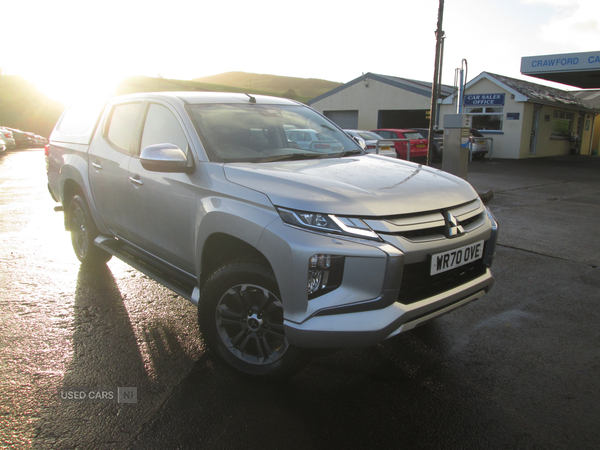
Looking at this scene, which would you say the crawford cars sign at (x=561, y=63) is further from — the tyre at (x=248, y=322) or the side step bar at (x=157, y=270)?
the tyre at (x=248, y=322)

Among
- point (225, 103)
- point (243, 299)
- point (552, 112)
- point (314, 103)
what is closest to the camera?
point (243, 299)

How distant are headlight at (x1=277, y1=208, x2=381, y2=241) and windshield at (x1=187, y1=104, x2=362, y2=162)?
0.92 metres

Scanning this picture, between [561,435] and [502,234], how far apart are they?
488 cm

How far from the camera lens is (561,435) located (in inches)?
93.7

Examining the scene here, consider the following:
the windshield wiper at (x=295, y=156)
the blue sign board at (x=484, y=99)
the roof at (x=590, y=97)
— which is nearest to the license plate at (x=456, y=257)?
the windshield wiper at (x=295, y=156)

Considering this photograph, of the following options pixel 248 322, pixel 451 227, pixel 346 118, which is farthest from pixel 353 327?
pixel 346 118

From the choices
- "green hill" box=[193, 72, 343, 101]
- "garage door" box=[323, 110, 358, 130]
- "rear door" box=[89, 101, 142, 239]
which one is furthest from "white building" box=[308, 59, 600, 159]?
"green hill" box=[193, 72, 343, 101]

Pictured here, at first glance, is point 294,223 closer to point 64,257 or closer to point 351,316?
point 351,316

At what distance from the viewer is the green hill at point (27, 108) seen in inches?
2596

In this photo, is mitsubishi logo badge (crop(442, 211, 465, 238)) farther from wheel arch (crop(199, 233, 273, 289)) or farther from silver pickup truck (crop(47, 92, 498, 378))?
wheel arch (crop(199, 233, 273, 289))

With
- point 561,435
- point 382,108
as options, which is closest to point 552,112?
point 382,108

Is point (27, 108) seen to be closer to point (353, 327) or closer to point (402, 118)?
point (402, 118)

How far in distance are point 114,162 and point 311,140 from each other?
1757mm

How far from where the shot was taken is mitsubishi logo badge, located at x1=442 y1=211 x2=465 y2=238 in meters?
2.64
